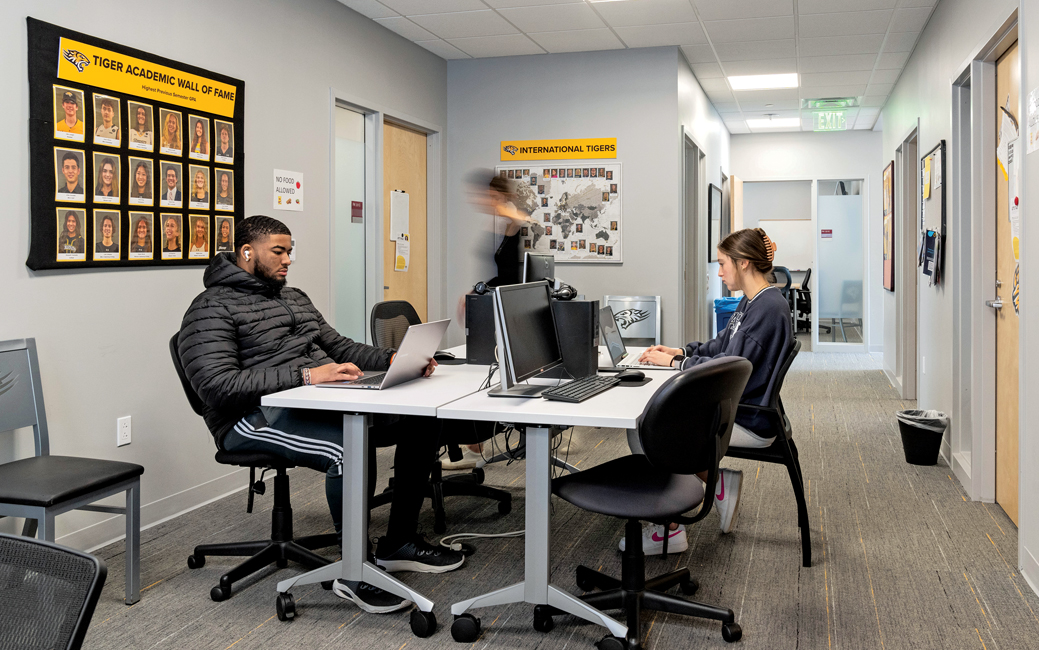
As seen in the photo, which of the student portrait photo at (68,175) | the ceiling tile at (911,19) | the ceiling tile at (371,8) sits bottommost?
the student portrait photo at (68,175)

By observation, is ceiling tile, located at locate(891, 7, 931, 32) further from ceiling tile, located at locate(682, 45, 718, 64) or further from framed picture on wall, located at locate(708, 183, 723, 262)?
framed picture on wall, located at locate(708, 183, 723, 262)

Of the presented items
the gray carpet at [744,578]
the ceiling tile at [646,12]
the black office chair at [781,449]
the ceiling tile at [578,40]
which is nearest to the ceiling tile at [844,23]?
the ceiling tile at [646,12]

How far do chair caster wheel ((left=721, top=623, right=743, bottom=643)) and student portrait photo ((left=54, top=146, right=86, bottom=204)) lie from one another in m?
2.63

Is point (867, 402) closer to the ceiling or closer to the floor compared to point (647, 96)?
closer to the floor

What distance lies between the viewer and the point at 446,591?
2.71 m

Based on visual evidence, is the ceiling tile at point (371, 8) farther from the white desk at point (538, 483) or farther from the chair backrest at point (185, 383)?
the white desk at point (538, 483)

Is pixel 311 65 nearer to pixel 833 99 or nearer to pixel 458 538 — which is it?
pixel 458 538

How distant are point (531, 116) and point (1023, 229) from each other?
3.69 m

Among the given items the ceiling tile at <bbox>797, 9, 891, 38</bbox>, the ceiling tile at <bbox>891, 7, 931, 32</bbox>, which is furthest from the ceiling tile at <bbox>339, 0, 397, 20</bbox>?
the ceiling tile at <bbox>891, 7, 931, 32</bbox>

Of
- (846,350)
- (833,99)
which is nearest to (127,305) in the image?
(833,99)

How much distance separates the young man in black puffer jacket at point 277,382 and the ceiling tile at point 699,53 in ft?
12.3

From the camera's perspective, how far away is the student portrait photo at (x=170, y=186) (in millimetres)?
3381

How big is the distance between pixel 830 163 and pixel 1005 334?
7022mm

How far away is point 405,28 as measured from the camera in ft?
16.9
